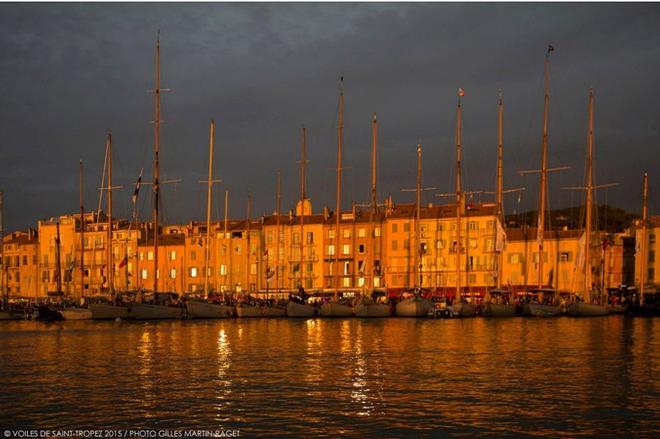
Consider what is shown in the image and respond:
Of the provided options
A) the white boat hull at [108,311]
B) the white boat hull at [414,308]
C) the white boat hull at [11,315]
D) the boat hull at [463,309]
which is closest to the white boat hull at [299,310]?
the white boat hull at [414,308]

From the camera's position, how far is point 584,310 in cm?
8238

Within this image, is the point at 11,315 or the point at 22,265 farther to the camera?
the point at 22,265

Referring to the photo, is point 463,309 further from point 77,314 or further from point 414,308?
point 77,314

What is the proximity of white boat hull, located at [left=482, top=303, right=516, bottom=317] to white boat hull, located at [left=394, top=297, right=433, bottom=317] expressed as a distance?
5.32 meters

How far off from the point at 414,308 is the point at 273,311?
14.5 meters

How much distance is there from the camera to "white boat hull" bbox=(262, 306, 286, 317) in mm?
86869

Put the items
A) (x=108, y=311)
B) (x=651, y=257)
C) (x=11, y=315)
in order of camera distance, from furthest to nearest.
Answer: (x=651, y=257) → (x=11, y=315) → (x=108, y=311)

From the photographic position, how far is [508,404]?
28.0 meters

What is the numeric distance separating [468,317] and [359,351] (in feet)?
128

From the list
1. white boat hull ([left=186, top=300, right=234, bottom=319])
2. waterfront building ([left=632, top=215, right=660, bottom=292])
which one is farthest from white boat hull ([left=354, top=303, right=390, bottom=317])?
waterfront building ([left=632, top=215, right=660, bottom=292])

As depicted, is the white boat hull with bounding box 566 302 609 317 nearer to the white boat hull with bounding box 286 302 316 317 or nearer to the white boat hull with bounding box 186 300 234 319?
the white boat hull with bounding box 286 302 316 317

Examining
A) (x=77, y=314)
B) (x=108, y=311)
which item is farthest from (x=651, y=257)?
(x=77, y=314)

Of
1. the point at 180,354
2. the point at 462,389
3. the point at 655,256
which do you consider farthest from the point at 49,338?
the point at 655,256

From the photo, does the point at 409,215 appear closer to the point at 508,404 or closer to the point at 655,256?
the point at 655,256
